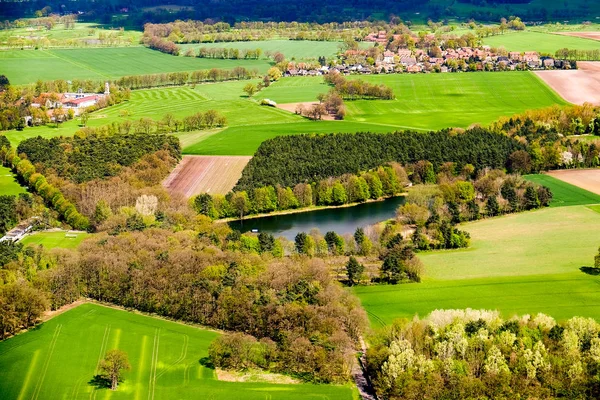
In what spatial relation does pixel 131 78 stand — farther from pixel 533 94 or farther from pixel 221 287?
pixel 221 287

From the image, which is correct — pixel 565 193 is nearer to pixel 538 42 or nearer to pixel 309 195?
pixel 309 195

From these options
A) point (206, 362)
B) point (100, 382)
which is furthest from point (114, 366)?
point (206, 362)

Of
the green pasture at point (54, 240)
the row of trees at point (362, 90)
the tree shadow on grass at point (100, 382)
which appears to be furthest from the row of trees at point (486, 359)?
the row of trees at point (362, 90)

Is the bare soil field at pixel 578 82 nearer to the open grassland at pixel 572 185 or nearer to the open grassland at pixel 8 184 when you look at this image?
the open grassland at pixel 572 185

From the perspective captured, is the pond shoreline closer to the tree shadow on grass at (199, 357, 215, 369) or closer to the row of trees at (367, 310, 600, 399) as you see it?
the tree shadow on grass at (199, 357, 215, 369)

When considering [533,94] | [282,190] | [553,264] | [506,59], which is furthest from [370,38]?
[553,264]

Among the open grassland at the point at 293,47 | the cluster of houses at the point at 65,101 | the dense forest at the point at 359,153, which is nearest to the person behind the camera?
the dense forest at the point at 359,153

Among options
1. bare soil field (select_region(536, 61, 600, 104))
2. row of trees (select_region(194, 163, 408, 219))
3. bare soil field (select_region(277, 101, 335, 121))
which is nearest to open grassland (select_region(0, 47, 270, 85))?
bare soil field (select_region(277, 101, 335, 121))
